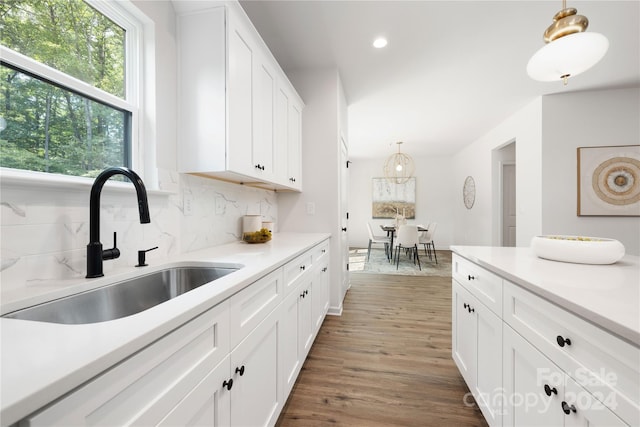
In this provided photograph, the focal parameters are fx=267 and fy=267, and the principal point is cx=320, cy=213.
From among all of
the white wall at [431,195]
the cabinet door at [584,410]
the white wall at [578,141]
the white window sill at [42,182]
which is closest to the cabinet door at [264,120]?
the white window sill at [42,182]

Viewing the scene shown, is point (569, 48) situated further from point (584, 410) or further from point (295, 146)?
point (295, 146)

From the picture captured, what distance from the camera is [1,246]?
0.82m

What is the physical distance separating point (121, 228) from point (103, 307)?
38 cm

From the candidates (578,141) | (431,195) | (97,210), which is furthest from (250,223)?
(431,195)

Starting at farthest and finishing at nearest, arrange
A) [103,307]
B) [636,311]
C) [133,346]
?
[103,307] < [636,311] < [133,346]

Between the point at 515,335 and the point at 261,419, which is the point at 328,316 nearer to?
the point at 261,419

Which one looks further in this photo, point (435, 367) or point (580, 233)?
point (580, 233)

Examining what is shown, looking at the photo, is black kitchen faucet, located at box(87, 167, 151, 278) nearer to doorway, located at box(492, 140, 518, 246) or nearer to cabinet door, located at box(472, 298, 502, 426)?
cabinet door, located at box(472, 298, 502, 426)

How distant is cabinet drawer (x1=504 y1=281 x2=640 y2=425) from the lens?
23.0 inches

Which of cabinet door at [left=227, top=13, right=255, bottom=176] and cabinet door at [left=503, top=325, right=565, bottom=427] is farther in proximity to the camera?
cabinet door at [left=227, top=13, right=255, bottom=176]

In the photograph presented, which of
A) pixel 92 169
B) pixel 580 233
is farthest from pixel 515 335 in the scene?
pixel 580 233

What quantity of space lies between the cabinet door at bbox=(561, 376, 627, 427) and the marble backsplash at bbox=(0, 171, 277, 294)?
64.8 inches

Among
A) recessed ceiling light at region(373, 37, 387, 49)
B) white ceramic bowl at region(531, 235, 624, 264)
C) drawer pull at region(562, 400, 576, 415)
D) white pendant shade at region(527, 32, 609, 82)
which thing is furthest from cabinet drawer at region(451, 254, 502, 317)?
recessed ceiling light at region(373, 37, 387, 49)

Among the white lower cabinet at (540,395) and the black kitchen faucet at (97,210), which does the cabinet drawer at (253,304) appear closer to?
the black kitchen faucet at (97,210)
